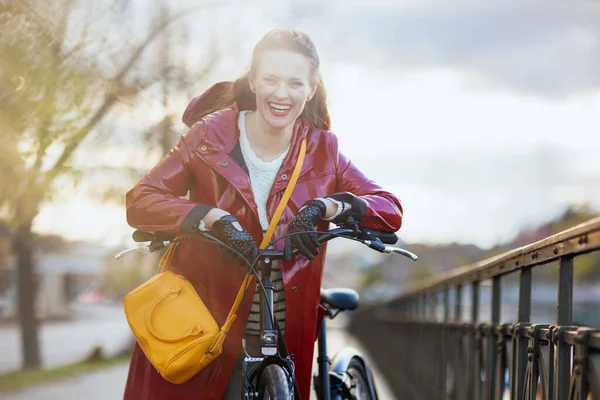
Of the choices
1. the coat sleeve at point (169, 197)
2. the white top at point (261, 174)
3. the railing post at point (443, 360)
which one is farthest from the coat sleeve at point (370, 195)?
the railing post at point (443, 360)

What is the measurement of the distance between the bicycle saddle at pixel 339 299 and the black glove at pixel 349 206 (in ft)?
3.27

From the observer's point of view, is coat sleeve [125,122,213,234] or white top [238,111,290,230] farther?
white top [238,111,290,230]

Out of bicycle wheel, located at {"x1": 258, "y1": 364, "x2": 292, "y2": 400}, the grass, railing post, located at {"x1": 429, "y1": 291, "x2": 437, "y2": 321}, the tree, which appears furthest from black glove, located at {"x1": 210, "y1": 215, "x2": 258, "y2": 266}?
the grass

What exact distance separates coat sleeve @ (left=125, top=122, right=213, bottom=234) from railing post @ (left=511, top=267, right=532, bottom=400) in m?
1.54

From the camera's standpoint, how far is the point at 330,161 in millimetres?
4027

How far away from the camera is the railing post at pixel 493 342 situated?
530 centimetres

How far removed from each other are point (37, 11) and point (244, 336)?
352 cm

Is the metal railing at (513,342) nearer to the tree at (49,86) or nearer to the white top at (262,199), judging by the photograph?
the white top at (262,199)

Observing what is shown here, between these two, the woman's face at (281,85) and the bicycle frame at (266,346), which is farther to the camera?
the woman's face at (281,85)

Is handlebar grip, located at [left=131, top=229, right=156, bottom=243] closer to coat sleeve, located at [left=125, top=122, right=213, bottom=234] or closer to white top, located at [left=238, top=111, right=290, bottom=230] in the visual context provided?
coat sleeve, located at [left=125, top=122, right=213, bottom=234]

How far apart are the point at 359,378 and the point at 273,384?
1.62m

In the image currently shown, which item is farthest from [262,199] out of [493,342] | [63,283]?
[63,283]

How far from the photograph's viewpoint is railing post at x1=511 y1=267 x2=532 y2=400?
4.43 m

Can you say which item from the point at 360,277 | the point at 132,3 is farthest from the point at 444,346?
the point at 360,277
